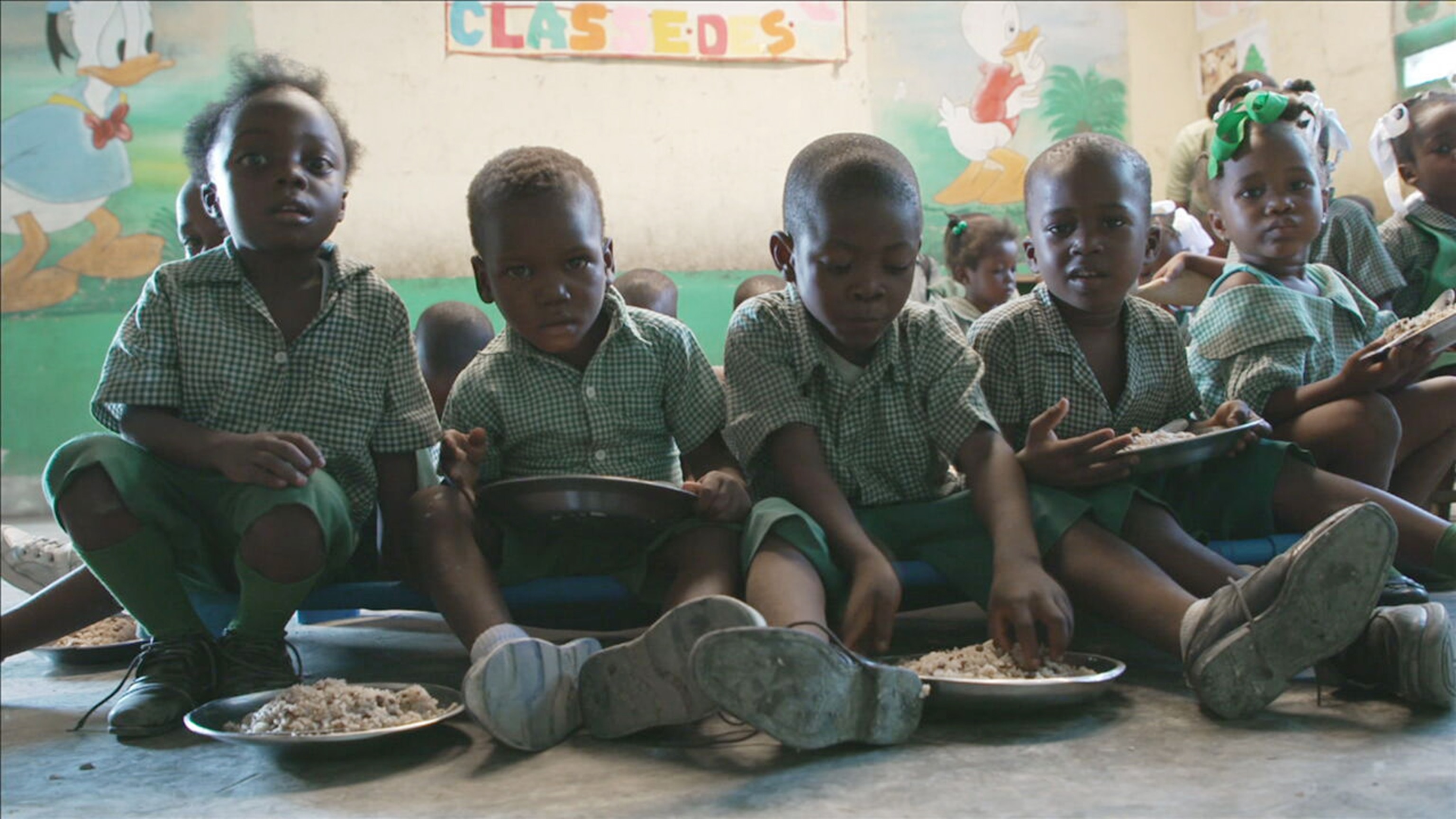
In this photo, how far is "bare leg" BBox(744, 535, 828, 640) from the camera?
1623mm

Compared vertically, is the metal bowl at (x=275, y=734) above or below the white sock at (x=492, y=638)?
below

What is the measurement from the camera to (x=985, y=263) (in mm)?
4223

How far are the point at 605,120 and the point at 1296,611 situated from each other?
5068 millimetres

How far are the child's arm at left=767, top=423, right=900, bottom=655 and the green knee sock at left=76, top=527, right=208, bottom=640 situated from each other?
919 millimetres

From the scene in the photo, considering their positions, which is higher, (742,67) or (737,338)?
(742,67)

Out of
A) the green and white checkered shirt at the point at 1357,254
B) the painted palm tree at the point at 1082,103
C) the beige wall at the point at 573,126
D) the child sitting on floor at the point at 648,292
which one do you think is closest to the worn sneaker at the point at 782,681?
the green and white checkered shirt at the point at 1357,254

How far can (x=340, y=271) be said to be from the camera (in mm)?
2047

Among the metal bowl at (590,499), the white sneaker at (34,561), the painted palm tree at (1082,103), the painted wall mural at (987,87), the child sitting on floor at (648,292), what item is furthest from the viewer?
the painted palm tree at (1082,103)

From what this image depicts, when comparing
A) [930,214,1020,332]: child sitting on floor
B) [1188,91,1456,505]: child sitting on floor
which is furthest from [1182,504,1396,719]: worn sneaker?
[930,214,1020,332]: child sitting on floor

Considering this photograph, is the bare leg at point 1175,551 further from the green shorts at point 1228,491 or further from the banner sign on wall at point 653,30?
the banner sign on wall at point 653,30

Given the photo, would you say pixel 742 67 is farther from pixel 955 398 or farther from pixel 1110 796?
pixel 1110 796

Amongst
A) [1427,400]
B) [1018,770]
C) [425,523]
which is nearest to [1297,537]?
[1427,400]

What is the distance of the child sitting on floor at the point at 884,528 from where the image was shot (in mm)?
1409

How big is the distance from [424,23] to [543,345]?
14.5 feet
